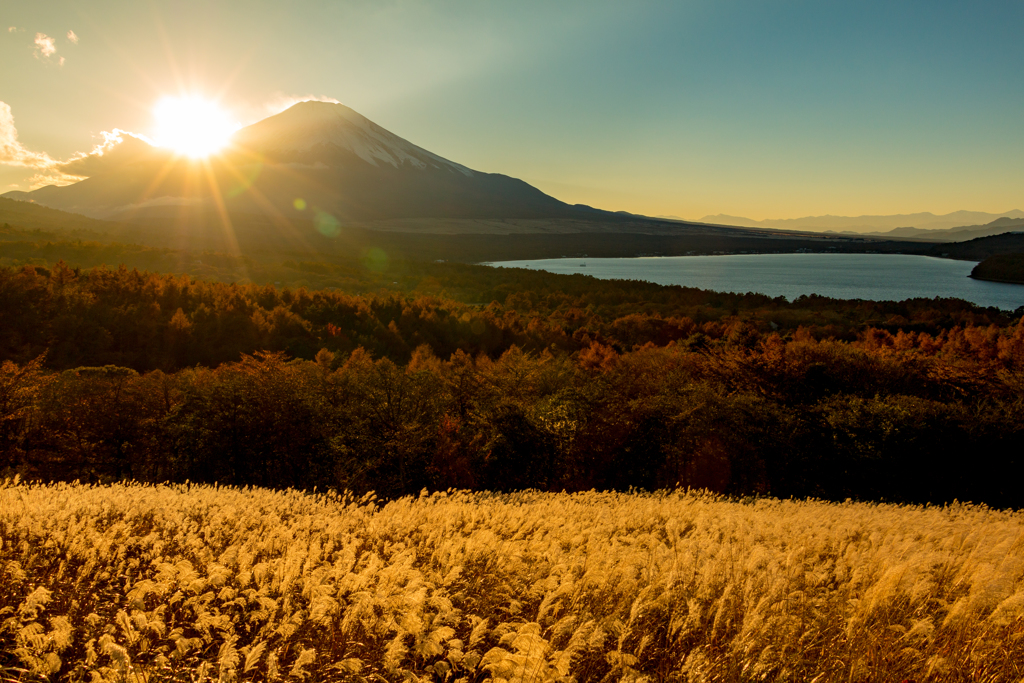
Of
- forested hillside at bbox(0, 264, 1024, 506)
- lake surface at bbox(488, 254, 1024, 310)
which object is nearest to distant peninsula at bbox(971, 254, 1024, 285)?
lake surface at bbox(488, 254, 1024, 310)

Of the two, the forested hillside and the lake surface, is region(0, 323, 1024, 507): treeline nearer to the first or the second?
the forested hillside

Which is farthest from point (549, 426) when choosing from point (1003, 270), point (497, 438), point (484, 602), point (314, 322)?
point (1003, 270)

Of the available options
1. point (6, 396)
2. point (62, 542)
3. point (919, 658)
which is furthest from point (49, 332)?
point (919, 658)

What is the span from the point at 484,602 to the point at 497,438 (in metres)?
13.8

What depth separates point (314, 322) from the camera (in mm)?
46156

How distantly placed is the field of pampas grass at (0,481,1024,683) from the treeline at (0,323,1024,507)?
37.1 ft

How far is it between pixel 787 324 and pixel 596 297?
89.5 ft

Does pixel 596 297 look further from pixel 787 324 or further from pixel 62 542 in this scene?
pixel 62 542

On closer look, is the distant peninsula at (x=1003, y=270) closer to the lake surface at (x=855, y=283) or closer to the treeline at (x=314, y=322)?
the lake surface at (x=855, y=283)

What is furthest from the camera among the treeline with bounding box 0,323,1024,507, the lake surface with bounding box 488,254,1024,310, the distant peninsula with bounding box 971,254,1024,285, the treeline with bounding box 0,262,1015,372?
the distant peninsula with bounding box 971,254,1024,285

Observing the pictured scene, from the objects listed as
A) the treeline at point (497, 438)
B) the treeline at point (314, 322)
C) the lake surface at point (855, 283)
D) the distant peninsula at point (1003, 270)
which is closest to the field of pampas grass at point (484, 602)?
the treeline at point (497, 438)

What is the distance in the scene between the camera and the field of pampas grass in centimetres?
388

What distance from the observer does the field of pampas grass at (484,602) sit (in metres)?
3.88

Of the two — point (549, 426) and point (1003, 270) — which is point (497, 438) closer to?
point (549, 426)
